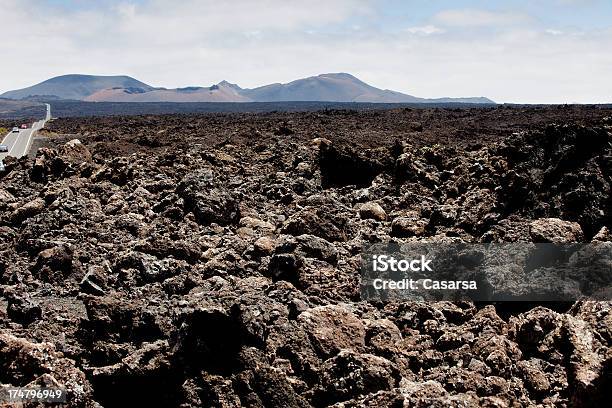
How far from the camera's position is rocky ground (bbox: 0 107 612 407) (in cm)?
499

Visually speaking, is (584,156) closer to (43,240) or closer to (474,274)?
(474,274)

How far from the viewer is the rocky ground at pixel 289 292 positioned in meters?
4.99

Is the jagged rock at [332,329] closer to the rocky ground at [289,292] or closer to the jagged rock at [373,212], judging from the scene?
the rocky ground at [289,292]

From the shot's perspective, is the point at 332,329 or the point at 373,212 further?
the point at 373,212

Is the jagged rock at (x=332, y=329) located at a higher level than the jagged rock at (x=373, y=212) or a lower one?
lower

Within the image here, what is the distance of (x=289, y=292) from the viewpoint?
266 inches

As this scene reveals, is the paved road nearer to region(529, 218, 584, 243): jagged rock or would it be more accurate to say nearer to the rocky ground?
the rocky ground

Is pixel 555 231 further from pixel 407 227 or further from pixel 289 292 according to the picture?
pixel 289 292

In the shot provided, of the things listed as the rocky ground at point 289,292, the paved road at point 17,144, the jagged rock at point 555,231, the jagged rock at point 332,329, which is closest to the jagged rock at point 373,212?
the rocky ground at point 289,292

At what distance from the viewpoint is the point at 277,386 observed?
4.98m

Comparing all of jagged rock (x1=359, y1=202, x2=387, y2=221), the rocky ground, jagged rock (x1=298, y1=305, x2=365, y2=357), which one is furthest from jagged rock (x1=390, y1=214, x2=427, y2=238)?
jagged rock (x1=298, y1=305, x2=365, y2=357)

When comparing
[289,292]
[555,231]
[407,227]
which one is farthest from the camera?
[407,227]

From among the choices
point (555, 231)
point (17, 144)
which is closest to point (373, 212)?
point (555, 231)

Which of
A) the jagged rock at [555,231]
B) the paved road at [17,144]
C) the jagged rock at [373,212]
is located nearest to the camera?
the jagged rock at [555,231]
